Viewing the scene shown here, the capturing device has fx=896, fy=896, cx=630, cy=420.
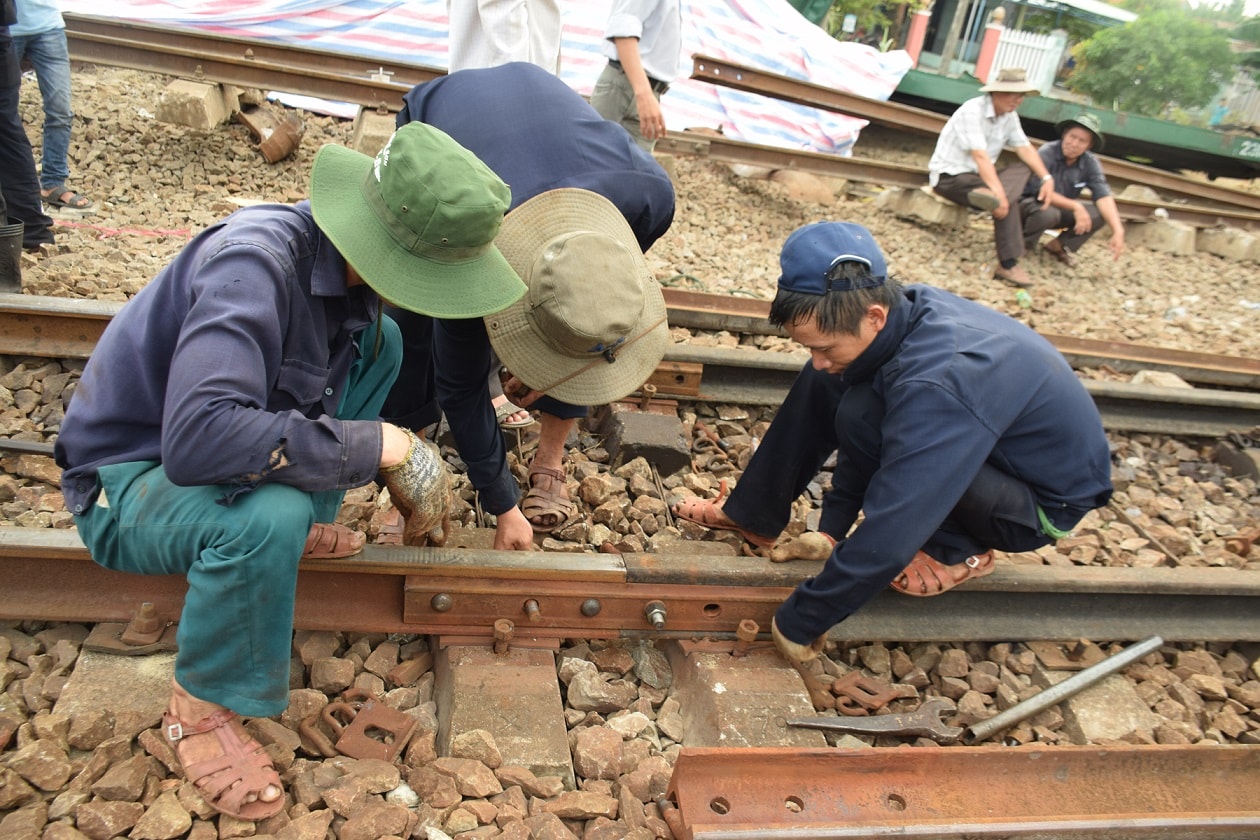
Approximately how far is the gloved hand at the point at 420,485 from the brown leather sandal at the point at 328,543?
22 centimetres

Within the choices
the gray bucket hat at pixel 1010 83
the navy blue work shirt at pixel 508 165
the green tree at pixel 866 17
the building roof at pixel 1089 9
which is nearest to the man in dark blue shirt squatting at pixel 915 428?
the navy blue work shirt at pixel 508 165

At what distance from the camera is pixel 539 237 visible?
2.69 m

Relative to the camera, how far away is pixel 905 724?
9.15 ft

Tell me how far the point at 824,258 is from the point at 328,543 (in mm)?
1616

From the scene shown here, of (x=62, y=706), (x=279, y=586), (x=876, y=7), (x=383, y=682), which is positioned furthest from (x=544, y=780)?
(x=876, y=7)

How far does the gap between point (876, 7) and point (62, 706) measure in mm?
23006

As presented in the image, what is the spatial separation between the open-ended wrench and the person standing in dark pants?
437 cm

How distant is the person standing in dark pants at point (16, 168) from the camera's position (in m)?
4.45

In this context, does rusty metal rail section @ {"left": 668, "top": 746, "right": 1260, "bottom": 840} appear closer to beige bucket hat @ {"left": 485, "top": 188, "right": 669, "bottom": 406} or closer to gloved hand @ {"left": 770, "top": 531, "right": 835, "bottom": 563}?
gloved hand @ {"left": 770, "top": 531, "right": 835, "bottom": 563}

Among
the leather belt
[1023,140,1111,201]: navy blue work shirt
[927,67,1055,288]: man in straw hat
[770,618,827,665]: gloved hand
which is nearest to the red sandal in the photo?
[770,618,827,665]: gloved hand

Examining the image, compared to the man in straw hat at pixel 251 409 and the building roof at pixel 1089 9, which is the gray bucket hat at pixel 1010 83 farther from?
the building roof at pixel 1089 9

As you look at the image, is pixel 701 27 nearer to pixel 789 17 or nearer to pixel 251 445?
pixel 789 17

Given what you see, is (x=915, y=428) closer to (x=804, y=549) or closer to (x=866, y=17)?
(x=804, y=549)

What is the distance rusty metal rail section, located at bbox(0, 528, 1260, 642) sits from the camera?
2.52 meters
